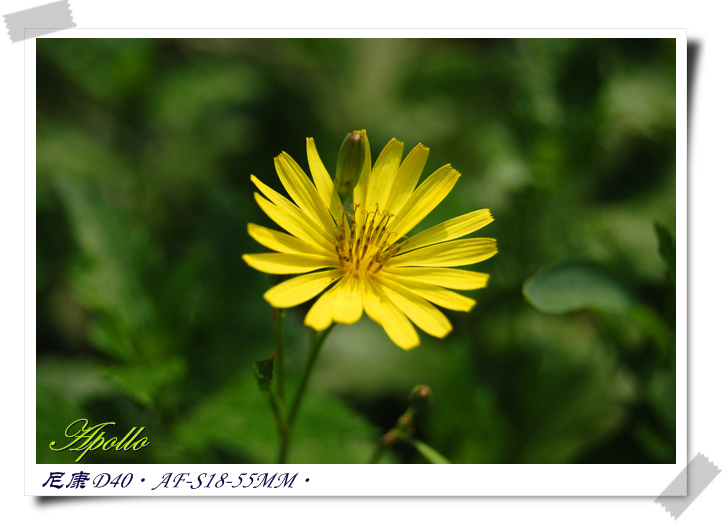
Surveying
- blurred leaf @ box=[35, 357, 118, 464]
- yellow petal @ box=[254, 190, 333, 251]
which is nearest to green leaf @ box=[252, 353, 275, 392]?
yellow petal @ box=[254, 190, 333, 251]

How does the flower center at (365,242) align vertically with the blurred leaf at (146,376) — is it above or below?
above

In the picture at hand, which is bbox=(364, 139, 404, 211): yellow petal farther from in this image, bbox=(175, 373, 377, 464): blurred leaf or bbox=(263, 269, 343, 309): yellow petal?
bbox=(175, 373, 377, 464): blurred leaf

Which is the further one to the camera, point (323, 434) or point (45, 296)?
point (45, 296)

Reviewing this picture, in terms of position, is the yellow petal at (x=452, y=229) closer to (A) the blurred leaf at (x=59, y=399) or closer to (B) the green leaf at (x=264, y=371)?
(B) the green leaf at (x=264, y=371)

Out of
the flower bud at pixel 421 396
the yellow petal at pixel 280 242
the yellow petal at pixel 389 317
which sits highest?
the yellow petal at pixel 280 242
